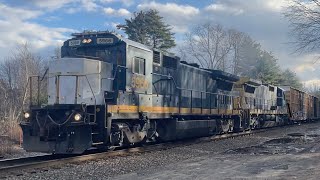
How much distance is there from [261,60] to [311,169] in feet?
194

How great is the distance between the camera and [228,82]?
22312 mm

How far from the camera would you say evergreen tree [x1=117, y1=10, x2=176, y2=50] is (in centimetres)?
4612

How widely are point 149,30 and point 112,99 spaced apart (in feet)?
116

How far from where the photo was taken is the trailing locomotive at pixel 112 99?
10.9m

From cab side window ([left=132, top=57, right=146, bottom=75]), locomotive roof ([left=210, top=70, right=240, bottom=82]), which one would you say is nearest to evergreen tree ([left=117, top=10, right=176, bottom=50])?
locomotive roof ([left=210, top=70, right=240, bottom=82])

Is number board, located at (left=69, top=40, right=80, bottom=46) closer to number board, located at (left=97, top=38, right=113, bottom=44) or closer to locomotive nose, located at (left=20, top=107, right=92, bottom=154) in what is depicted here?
number board, located at (left=97, top=38, right=113, bottom=44)

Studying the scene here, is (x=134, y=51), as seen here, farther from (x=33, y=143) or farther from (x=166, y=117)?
(x=33, y=143)

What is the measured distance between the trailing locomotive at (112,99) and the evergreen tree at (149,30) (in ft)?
93.2

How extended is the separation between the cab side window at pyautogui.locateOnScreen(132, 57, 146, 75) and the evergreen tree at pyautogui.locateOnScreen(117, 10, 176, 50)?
3217 cm

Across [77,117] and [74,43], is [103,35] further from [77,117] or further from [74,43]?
[77,117]

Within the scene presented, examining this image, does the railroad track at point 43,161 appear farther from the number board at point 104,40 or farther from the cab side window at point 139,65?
the number board at point 104,40

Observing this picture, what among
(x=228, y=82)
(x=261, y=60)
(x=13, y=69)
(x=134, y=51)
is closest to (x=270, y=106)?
(x=228, y=82)

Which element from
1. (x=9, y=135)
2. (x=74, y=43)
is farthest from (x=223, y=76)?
(x=9, y=135)

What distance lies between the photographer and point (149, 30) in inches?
1836
